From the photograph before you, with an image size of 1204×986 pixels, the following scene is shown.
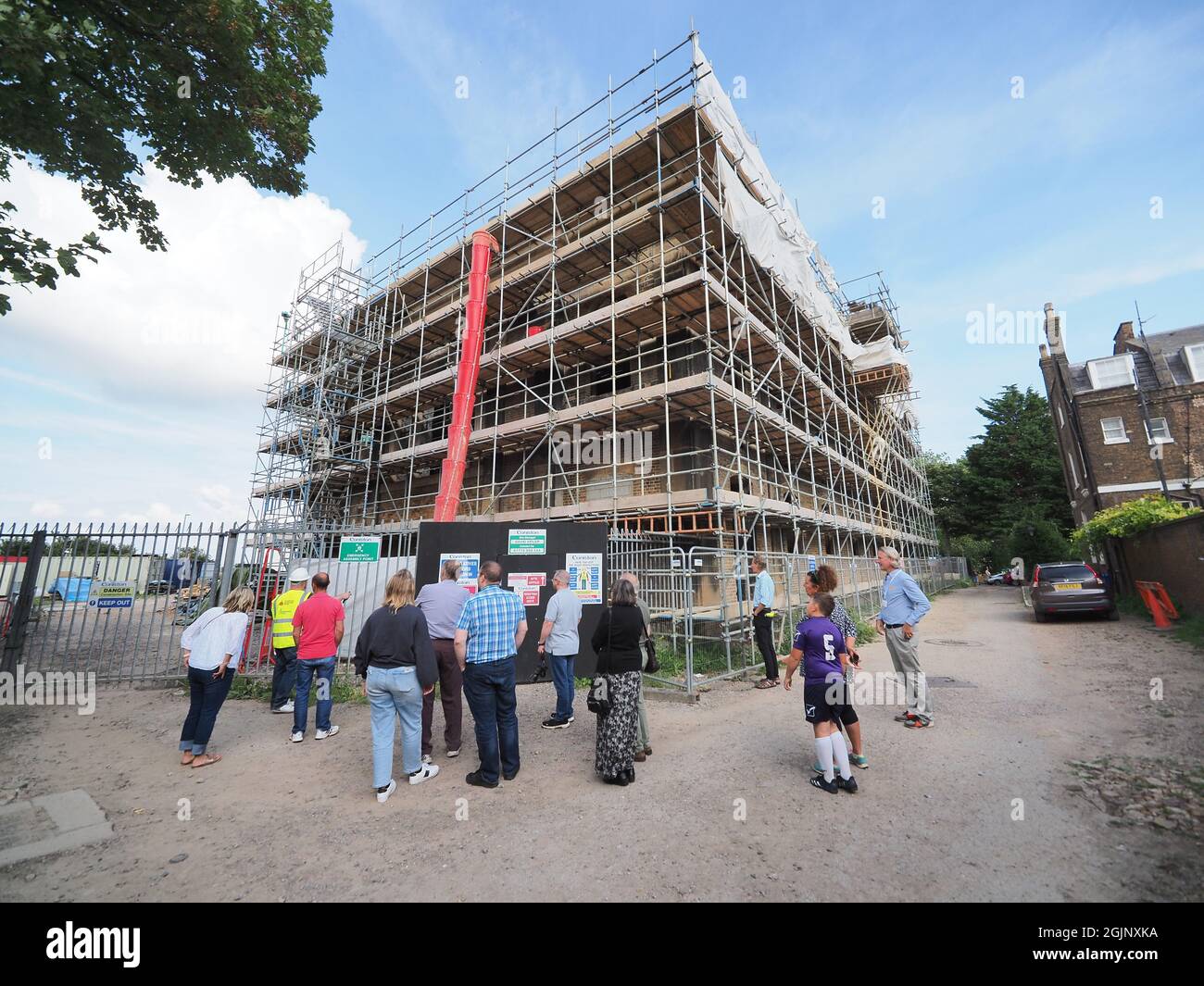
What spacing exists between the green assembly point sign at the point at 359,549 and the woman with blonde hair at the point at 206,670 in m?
4.48

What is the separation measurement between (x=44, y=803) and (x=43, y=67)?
7.04 metres

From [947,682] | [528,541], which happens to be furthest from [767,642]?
[528,541]

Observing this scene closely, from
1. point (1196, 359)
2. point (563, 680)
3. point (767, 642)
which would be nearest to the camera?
point (563, 680)

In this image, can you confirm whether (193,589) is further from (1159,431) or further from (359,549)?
(1159,431)

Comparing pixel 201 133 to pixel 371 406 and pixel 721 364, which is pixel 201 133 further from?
pixel 371 406

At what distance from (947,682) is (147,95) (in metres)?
13.2

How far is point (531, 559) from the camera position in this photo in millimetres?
8367

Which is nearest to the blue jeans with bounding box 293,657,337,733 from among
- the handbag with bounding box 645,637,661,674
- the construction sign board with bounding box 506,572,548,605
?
the construction sign board with bounding box 506,572,548,605

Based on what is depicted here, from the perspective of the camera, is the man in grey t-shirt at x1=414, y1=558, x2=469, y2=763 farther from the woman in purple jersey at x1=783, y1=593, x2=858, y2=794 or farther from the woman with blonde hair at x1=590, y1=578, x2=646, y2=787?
the woman in purple jersey at x1=783, y1=593, x2=858, y2=794

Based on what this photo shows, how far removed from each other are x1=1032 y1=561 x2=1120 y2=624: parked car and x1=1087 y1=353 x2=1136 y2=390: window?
58.8 feet

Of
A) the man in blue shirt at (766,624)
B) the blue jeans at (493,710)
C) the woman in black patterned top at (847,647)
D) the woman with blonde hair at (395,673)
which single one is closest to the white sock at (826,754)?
the woman in black patterned top at (847,647)

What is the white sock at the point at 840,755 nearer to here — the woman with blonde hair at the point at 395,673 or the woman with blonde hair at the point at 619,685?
the woman with blonde hair at the point at 619,685

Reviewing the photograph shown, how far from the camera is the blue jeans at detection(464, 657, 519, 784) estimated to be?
14.9 ft
